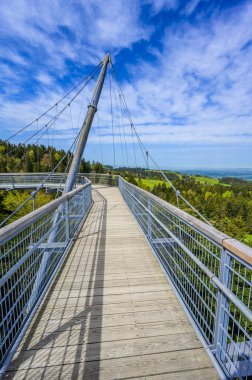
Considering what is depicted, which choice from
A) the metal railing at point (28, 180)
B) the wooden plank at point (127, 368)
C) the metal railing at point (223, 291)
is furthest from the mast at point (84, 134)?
the metal railing at point (28, 180)

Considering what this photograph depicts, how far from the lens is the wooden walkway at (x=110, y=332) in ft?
6.25

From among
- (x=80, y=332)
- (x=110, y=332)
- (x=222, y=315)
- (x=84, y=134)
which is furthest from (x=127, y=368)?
(x=84, y=134)

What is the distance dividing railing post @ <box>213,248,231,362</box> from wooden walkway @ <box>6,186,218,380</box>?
0.17 meters

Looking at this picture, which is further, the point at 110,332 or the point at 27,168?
the point at 27,168

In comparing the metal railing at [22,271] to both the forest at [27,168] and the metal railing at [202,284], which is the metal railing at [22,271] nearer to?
the metal railing at [202,284]

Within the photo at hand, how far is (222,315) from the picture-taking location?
6.06ft

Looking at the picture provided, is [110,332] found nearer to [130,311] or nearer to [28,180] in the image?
[130,311]

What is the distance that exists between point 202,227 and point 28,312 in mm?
2149

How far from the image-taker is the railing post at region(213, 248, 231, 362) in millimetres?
A: 1739

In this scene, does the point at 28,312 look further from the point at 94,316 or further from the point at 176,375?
the point at 176,375

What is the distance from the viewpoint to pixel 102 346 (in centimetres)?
214

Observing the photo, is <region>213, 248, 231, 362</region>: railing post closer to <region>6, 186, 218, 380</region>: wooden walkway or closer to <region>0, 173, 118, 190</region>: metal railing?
<region>6, 186, 218, 380</region>: wooden walkway

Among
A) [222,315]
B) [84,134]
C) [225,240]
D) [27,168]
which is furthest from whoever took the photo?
[27,168]

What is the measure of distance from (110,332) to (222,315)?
1163 mm
